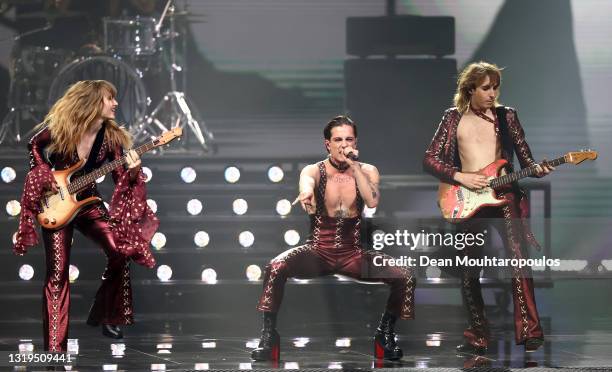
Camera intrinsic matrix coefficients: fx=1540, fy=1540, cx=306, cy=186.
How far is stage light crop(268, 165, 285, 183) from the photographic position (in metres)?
10.8

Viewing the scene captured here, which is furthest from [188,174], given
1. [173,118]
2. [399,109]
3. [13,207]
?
[399,109]

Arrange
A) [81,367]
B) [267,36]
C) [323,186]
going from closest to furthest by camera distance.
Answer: [81,367] → [323,186] → [267,36]

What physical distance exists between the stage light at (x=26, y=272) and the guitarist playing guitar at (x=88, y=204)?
5.35 ft

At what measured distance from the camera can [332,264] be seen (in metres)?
8.89

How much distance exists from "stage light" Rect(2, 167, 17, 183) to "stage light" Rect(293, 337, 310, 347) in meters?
2.32

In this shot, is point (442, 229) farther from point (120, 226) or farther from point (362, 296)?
point (120, 226)

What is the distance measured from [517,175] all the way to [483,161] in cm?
25

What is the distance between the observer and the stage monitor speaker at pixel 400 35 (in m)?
10.7

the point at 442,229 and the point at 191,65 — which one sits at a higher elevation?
the point at 191,65

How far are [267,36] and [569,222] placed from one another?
2.50 meters

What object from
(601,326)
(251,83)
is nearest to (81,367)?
(251,83)

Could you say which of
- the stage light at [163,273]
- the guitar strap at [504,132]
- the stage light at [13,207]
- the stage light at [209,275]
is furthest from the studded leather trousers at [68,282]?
the guitar strap at [504,132]

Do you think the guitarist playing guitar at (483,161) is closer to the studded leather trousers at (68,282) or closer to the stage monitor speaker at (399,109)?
the stage monitor speaker at (399,109)

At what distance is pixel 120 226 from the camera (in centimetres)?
884
